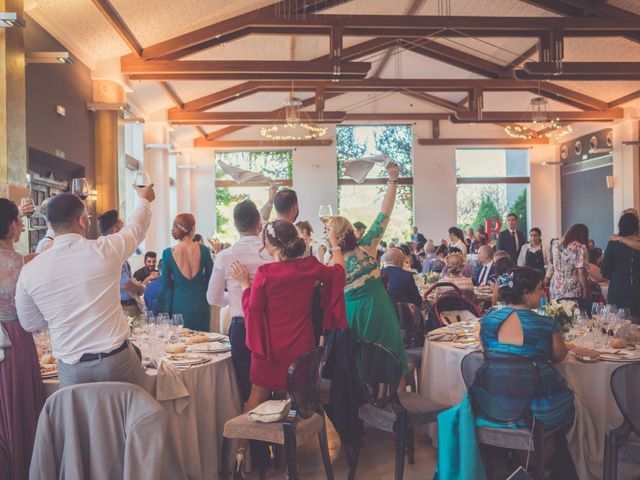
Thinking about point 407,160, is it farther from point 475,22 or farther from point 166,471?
point 166,471

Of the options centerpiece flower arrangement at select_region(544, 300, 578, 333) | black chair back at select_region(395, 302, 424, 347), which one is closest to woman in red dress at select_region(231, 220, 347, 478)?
centerpiece flower arrangement at select_region(544, 300, 578, 333)

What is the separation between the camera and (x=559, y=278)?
233 inches

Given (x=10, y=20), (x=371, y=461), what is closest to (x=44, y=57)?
(x=10, y=20)

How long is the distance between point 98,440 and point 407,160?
16377mm

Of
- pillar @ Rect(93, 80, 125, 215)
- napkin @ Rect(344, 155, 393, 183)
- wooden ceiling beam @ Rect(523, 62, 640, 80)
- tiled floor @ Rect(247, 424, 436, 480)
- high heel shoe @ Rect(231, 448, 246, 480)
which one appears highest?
wooden ceiling beam @ Rect(523, 62, 640, 80)

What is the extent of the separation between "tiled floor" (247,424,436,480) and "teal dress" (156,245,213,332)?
49.7 inches

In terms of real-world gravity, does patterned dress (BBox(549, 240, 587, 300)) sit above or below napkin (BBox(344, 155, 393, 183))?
below

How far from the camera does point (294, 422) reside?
2.91 meters

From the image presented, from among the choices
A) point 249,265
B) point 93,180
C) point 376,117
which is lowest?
point 249,265

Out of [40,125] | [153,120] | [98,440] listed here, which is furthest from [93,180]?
[98,440]

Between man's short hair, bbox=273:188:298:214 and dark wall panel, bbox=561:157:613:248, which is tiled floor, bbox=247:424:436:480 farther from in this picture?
dark wall panel, bbox=561:157:613:248

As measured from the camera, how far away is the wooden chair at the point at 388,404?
3.13 metres

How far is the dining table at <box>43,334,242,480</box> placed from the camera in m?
3.04

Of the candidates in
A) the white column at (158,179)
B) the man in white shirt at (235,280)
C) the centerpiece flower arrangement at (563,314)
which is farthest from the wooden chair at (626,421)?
the white column at (158,179)
